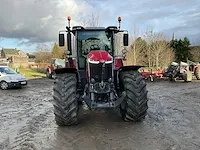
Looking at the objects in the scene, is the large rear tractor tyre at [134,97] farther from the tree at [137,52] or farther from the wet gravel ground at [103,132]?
the tree at [137,52]

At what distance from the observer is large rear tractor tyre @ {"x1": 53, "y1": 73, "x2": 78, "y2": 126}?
7.27 meters

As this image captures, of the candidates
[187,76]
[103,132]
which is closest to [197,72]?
[187,76]

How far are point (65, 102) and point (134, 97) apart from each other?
173 cm

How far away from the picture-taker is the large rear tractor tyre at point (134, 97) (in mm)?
7543

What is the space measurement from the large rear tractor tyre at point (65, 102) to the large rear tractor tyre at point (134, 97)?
1.30 metres

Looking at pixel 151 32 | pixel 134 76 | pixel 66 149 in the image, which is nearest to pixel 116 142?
pixel 66 149

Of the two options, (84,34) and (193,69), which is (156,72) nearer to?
(193,69)

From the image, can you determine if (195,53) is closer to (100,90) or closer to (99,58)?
(100,90)

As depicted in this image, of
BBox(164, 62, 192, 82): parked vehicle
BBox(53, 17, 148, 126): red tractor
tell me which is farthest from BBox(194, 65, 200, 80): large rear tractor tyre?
BBox(53, 17, 148, 126): red tractor

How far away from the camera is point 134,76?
7.76 m

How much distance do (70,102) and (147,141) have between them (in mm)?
2169

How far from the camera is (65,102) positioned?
23.8 ft

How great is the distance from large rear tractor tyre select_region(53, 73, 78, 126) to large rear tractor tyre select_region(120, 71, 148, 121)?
1299 mm

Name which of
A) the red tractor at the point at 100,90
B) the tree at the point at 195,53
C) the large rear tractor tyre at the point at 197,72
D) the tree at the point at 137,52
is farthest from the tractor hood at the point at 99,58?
the tree at the point at 195,53
